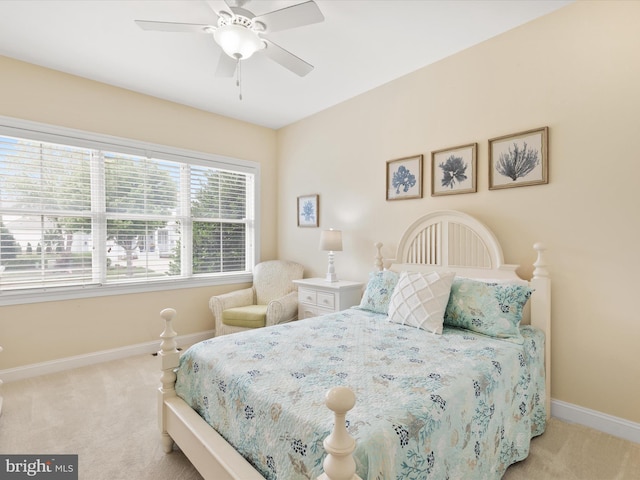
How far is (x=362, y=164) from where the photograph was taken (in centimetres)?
355

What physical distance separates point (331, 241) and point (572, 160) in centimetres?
207

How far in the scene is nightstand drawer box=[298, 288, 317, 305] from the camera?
3484 millimetres

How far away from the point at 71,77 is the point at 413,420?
3.93 meters

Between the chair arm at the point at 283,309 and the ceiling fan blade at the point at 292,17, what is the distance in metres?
2.48

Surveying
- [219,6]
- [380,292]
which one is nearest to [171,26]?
[219,6]

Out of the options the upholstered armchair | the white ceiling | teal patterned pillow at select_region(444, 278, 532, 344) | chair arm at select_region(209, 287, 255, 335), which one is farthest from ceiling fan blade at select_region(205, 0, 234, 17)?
chair arm at select_region(209, 287, 255, 335)

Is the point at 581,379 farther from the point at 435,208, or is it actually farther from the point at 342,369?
the point at 342,369

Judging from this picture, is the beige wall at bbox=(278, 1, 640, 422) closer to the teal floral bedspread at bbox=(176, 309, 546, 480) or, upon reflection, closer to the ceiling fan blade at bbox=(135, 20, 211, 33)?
the teal floral bedspread at bbox=(176, 309, 546, 480)

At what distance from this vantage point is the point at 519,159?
7.97 ft

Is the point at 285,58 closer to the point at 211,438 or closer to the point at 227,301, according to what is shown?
the point at 211,438

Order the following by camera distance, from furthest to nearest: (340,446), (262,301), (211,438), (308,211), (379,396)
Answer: (308,211), (262,301), (211,438), (379,396), (340,446)

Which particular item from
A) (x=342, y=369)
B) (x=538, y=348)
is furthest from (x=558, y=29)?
(x=342, y=369)

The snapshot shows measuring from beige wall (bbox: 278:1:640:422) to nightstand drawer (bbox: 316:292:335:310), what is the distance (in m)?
1.18

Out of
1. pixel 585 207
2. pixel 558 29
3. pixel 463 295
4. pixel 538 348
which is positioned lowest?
pixel 538 348
